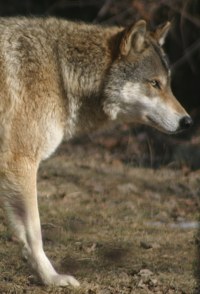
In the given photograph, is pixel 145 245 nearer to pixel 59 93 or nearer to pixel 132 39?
pixel 59 93

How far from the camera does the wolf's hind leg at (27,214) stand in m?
5.35

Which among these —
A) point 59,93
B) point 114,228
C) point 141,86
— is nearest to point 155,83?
point 141,86

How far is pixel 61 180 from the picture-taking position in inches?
345

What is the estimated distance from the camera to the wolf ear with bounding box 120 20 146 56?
232 inches

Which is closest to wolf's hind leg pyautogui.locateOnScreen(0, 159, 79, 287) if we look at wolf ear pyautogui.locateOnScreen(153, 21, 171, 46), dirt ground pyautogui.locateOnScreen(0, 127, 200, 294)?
dirt ground pyautogui.locateOnScreen(0, 127, 200, 294)

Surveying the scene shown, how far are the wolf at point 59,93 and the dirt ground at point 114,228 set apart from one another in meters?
0.45

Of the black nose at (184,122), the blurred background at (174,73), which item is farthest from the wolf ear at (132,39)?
the blurred background at (174,73)

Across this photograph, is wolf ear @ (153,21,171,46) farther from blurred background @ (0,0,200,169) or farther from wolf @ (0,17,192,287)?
blurred background @ (0,0,200,169)

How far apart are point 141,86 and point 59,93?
75 centimetres

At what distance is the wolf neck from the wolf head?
80mm

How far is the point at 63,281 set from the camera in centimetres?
536

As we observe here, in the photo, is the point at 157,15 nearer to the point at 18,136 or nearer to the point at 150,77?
the point at 150,77

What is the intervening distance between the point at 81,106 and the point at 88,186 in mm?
2839

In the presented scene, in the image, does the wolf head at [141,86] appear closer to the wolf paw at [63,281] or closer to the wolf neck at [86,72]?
the wolf neck at [86,72]
